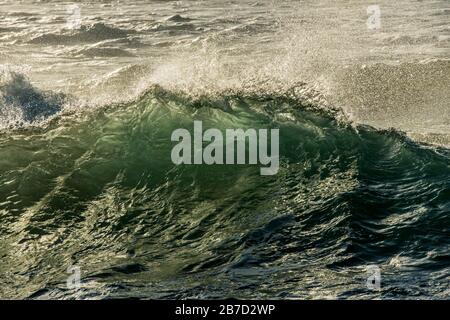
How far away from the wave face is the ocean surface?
24 millimetres

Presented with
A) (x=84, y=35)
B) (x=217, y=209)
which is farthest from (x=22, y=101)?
(x=84, y=35)

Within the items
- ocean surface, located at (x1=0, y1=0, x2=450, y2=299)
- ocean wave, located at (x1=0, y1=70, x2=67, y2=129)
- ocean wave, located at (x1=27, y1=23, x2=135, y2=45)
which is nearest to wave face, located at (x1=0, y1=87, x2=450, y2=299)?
ocean surface, located at (x1=0, y1=0, x2=450, y2=299)

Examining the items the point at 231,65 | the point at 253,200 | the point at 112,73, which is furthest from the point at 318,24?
the point at 253,200

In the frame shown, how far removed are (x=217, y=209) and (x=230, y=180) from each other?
32.4 inches

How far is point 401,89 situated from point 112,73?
18.0 ft

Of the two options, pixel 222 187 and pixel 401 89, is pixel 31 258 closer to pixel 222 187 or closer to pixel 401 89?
pixel 222 187

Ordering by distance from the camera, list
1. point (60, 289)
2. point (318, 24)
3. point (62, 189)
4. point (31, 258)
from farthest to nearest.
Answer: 1. point (318, 24)
2. point (62, 189)
3. point (31, 258)
4. point (60, 289)

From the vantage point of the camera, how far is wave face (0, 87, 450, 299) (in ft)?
23.5

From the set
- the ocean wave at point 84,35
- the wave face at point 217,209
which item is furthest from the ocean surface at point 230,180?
the ocean wave at point 84,35

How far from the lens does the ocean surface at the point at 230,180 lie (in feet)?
23.9

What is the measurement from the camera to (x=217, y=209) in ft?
29.2

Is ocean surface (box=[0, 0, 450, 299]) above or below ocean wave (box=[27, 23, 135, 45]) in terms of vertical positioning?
below

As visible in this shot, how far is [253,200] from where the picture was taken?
905 centimetres

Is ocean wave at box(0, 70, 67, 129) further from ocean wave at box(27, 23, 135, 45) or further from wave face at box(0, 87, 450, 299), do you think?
ocean wave at box(27, 23, 135, 45)
